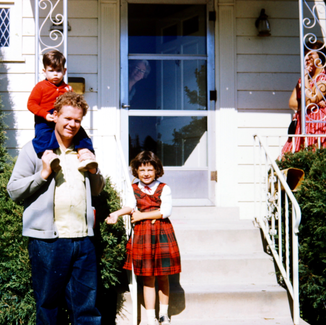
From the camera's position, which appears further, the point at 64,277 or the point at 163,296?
the point at 163,296

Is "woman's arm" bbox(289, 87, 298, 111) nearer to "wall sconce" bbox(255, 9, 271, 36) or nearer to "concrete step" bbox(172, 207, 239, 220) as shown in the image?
"wall sconce" bbox(255, 9, 271, 36)

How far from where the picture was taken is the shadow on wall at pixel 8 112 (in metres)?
4.76

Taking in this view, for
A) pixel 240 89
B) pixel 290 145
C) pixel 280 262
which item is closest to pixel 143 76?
pixel 240 89

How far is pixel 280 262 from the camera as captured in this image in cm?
342

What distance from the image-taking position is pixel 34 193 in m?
2.30

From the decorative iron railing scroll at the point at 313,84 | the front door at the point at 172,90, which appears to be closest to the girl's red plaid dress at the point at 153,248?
the front door at the point at 172,90

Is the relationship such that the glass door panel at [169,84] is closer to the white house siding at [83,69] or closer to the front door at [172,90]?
the front door at [172,90]

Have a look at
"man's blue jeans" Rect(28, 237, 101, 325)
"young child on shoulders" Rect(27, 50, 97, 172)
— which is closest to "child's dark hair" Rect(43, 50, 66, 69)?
"young child on shoulders" Rect(27, 50, 97, 172)

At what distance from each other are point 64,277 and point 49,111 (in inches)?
47.9

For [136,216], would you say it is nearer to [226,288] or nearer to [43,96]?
[226,288]

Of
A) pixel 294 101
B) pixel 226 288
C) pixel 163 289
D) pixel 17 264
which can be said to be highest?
pixel 294 101

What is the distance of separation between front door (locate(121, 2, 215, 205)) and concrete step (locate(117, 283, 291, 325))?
1707 millimetres

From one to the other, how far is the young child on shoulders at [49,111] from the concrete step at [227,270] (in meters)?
1.59

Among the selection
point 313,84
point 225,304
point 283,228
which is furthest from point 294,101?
point 225,304
